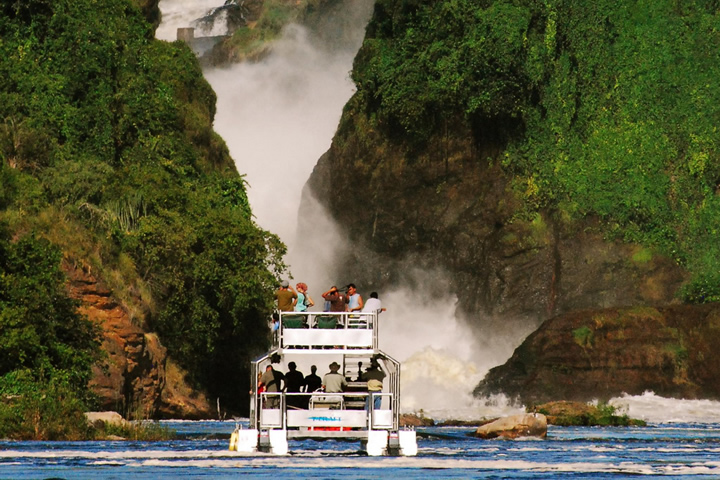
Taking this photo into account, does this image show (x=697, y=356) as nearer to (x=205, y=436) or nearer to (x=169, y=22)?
(x=205, y=436)

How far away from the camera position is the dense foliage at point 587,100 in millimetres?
100375

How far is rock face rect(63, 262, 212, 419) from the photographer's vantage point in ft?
202

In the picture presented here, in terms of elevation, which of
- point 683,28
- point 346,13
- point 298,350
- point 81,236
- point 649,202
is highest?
point 346,13

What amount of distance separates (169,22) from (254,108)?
Result: 17.5 meters

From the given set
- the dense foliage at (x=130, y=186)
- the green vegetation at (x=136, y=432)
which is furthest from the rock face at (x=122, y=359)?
the green vegetation at (x=136, y=432)

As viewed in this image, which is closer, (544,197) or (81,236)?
(81,236)

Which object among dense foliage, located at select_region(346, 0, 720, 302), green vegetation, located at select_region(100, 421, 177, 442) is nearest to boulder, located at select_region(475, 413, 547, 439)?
green vegetation, located at select_region(100, 421, 177, 442)

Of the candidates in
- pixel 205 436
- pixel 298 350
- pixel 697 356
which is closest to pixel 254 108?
pixel 697 356

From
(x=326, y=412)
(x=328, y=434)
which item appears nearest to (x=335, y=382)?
(x=326, y=412)

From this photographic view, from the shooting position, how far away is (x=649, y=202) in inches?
3927

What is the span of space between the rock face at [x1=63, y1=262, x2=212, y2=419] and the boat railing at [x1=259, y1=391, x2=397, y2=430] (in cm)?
1717

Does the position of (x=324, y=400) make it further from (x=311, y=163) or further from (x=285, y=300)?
(x=311, y=163)

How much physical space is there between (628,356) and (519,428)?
78.3 ft

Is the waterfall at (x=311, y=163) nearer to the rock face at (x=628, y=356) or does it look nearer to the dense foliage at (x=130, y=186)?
the rock face at (x=628, y=356)
